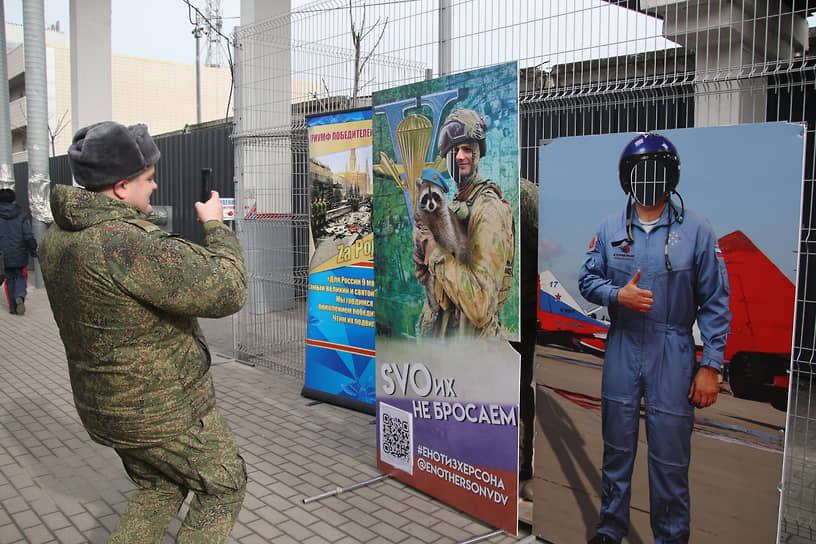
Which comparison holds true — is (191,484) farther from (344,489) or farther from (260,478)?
(260,478)

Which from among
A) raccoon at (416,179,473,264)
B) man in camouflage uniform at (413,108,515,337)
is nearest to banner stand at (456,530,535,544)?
man in camouflage uniform at (413,108,515,337)

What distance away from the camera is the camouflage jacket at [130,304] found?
2.22 metres

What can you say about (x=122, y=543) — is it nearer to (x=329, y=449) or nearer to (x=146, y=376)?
(x=146, y=376)

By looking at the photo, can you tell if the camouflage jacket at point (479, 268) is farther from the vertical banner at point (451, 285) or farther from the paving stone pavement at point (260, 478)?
the paving stone pavement at point (260, 478)

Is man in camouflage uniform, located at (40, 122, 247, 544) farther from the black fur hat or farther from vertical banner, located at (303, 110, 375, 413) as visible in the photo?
vertical banner, located at (303, 110, 375, 413)

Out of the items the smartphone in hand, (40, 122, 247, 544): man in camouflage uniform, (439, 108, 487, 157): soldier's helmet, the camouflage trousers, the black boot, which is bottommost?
the black boot

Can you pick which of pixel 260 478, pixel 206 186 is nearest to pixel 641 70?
pixel 206 186

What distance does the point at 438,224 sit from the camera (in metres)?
3.74

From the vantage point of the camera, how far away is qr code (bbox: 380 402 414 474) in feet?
13.6

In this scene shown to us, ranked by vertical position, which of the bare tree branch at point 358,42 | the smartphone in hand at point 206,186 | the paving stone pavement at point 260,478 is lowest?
the paving stone pavement at point 260,478

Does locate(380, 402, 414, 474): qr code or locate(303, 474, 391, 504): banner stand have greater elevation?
locate(380, 402, 414, 474): qr code

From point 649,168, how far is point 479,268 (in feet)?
3.53

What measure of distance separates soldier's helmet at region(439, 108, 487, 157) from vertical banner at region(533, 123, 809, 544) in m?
0.41

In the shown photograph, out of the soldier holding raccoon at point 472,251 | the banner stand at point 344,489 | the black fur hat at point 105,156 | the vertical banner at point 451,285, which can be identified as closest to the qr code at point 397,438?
the vertical banner at point 451,285
